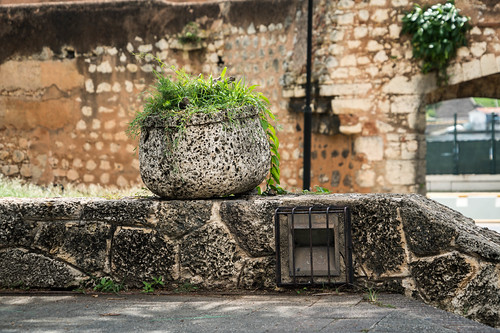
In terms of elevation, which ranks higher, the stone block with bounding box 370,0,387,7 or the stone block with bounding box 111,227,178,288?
the stone block with bounding box 370,0,387,7

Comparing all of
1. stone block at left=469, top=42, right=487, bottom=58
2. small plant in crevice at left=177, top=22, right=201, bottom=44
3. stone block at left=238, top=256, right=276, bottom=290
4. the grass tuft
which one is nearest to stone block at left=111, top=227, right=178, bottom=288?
stone block at left=238, top=256, right=276, bottom=290

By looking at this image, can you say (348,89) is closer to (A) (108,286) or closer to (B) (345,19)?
(B) (345,19)

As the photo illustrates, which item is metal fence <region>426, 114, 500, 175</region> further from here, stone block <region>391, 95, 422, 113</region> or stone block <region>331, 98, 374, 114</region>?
stone block <region>331, 98, 374, 114</region>

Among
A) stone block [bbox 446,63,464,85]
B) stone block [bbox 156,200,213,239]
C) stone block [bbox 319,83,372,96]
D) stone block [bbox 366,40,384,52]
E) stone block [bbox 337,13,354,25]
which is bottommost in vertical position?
stone block [bbox 156,200,213,239]

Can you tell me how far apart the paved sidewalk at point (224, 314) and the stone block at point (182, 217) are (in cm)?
34

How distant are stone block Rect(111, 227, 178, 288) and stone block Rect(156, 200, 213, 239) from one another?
2.2 inches

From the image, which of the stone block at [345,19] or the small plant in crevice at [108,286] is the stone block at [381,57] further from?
the small plant in crevice at [108,286]

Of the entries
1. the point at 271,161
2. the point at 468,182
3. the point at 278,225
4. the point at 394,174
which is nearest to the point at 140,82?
the point at 394,174

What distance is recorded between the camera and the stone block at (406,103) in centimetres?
877

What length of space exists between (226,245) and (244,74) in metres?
7.22

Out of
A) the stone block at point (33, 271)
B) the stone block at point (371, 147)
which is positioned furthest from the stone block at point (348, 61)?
the stone block at point (33, 271)

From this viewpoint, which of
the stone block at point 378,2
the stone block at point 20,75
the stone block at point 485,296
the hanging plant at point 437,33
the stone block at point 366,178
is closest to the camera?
the stone block at point 485,296

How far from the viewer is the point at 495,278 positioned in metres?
3.02

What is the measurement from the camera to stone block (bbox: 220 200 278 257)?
3285mm
